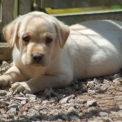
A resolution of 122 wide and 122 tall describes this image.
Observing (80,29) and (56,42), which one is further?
(80,29)

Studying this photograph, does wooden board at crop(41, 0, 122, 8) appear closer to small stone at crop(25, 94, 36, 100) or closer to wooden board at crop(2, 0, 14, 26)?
wooden board at crop(2, 0, 14, 26)

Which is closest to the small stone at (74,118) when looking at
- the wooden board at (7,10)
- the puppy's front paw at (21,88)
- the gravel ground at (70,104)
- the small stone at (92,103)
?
the gravel ground at (70,104)

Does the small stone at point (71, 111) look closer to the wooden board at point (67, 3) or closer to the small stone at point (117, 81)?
the small stone at point (117, 81)

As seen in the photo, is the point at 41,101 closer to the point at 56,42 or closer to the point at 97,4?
the point at 56,42

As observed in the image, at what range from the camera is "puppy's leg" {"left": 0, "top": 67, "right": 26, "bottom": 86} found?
475 cm

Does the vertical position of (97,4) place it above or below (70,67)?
above

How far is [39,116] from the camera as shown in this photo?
12.4 ft

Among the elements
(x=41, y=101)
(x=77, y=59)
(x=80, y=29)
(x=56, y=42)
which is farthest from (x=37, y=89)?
(x=80, y=29)

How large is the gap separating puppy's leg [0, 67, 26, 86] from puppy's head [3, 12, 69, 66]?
37 cm

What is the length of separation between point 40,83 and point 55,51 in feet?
1.46

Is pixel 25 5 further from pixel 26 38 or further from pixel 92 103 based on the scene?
pixel 92 103

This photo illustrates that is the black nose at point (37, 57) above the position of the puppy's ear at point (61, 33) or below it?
below

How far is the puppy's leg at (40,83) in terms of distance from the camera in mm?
4461

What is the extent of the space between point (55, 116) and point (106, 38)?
2.17 meters
